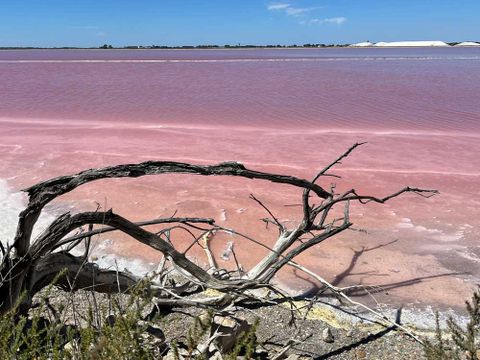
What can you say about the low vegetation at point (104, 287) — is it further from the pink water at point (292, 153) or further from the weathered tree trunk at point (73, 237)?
the pink water at point (292, 153)

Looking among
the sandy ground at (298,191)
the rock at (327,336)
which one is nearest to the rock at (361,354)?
the rock at (327,336)

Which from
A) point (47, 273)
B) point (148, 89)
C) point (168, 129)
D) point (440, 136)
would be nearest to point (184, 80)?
point (148, 89)

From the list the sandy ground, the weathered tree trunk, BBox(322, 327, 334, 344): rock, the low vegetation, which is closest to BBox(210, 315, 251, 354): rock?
the low vegetation

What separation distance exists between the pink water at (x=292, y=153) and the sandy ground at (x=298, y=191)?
17 mm

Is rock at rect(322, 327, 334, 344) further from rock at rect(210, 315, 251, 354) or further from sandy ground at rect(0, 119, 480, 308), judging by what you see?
sandy ground at rect(0, 119, 480, 308)

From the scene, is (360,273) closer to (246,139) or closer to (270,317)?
(270,317)

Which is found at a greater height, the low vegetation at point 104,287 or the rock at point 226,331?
the low vegetation at point 104,287

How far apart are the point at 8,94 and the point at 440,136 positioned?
1192cm

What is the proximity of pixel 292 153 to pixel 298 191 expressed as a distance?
185 cm

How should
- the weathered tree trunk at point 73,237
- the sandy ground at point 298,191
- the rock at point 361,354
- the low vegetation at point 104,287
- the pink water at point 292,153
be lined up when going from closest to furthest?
1. the low vegetation at point 104,287
2. the weathered tree trunk at point 73,237
3. the rock at point 361,354
4. the sandy ground at point 298,191
5. the pink water at point 292,153

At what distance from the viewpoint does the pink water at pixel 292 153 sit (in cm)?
433

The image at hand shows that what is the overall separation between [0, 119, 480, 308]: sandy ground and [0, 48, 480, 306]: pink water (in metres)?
0.02

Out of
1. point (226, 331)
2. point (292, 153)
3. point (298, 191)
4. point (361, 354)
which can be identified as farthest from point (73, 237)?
point (292, 153)

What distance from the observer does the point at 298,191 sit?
595cm
